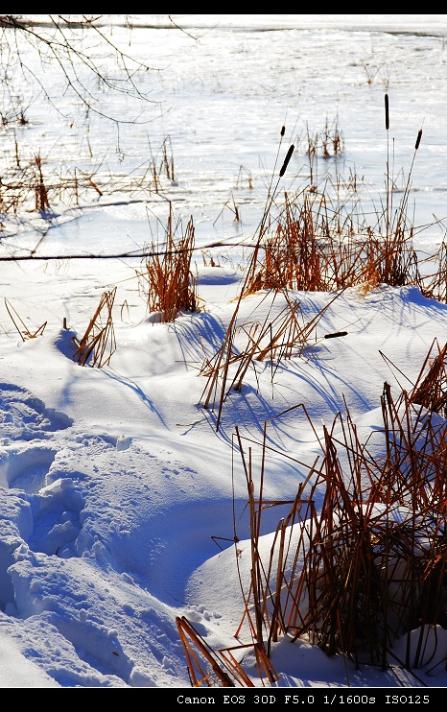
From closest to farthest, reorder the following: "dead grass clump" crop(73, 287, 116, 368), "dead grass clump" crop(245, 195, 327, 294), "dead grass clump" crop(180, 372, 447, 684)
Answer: "dead grass clump" crop(180, 372, 447, 684) < "dead grass clump" crop(73, 287, 116, 368) < "dead grass clump" crop(245, 195, 327, 294)

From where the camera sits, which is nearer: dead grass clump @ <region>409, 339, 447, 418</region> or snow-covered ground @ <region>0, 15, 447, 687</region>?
snow-covered ground @ <region>0, 15, 447, 687</region>

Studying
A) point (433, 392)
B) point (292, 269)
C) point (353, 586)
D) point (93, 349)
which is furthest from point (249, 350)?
point (353, 586)

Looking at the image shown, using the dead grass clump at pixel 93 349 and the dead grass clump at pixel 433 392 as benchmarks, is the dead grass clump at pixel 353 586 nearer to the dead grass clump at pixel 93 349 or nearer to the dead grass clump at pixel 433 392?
the dead grass clump at pixel 433 392

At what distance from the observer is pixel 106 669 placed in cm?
163

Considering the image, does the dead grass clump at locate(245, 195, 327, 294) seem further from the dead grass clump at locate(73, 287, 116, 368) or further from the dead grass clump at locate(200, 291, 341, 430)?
the dead grass clump at locate(73, 287, 116, 368)

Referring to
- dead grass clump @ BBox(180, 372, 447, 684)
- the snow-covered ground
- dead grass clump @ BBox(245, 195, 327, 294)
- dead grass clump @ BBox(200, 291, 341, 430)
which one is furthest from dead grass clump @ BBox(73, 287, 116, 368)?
dead grass clump @ BBox(180, 372, 447, 684)

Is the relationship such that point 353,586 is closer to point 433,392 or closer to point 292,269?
point 433,392

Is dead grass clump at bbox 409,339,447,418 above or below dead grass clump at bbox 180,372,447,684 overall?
above

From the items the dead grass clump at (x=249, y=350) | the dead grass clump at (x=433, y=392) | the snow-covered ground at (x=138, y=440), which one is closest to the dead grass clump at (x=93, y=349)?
the snow-covered ground at (x=138, y=440)

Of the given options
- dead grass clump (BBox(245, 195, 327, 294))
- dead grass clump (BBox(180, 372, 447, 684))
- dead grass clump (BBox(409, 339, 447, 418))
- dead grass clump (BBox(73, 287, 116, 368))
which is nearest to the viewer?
dead grass clump (BBox(180, 372, 447, 684))

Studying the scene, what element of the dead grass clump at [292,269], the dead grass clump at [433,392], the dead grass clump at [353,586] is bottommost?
the dead grass clump at [353,586]

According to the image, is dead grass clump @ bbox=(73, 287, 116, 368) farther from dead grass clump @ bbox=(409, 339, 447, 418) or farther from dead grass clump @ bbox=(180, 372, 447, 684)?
dead grass clump @ bbox=(180, 372, 447, 684)

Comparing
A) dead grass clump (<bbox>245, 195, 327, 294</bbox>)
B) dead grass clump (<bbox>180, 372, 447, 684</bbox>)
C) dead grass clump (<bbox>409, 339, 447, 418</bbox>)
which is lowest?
dead grass clump (<bbox>180, 372, 447, 684</bbox>)
